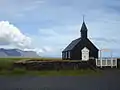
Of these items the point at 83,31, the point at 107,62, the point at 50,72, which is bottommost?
the point at 50,72

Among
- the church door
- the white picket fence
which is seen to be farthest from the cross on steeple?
the white picket fence

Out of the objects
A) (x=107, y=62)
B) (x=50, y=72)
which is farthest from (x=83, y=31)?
(x=50, y=72)

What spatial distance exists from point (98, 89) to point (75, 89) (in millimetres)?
1851

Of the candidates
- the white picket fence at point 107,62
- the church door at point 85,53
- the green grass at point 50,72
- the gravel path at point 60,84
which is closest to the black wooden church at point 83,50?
the church door at point 85,53

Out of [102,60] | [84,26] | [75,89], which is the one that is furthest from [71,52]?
[75,89]

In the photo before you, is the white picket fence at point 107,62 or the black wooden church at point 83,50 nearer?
the white picket fence at point 107,62

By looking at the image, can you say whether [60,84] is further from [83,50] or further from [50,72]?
[83,50]

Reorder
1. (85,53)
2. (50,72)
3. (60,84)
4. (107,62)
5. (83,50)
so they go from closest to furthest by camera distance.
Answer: (60,84), (50,72), (107,62), (83,50), (85,53)

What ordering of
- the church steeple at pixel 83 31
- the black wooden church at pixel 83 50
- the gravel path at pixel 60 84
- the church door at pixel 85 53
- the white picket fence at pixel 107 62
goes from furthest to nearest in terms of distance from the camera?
the church steeple at pixel 83 31
the black wooden church at pixel 83 50
the church door at pixel 85 53
the white picket fence at pixel 107 62
the gravel path at pixel 60 84

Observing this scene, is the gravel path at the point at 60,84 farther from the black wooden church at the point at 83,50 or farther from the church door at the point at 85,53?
the black wooden church at the point at 83,50

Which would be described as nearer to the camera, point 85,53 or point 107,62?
point 107,62

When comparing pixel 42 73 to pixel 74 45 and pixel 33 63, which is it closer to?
pixel 33 63

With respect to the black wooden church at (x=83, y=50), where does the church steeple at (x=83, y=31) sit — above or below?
above

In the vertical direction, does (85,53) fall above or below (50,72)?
A: above
